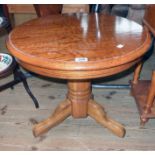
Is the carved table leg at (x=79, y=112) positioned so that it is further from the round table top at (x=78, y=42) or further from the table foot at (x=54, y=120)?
the round table top at (x=78, y=42)

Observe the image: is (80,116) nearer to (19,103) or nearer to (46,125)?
(46,125)

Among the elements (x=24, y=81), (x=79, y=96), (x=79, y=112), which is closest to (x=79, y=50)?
(x=79, y=96)

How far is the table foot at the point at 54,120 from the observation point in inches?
56.7

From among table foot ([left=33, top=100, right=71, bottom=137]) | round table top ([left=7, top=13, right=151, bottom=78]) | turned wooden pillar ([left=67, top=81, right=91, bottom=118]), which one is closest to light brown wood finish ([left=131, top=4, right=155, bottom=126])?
round table top ([left=7, top=13, right=151, bottom=78])

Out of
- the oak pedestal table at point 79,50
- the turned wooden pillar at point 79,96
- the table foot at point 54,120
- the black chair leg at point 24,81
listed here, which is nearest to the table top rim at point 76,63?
the oak pedestal table at point 79,50

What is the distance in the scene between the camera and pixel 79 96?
1373 mm

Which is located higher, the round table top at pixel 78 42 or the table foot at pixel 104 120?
the round table top at pixel 78 42

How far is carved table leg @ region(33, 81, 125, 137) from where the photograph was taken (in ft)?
4.54

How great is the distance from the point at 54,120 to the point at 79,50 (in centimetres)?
60

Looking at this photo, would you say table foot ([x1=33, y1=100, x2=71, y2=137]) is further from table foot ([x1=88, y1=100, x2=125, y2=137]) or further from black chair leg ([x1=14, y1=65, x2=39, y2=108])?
black chair leg ([x1=14, y1=65, x2=39, y2=108])

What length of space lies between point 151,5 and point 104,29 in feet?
1.08

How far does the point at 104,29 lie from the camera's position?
1.25m

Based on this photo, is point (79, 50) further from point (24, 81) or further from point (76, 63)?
point (24, 81)
